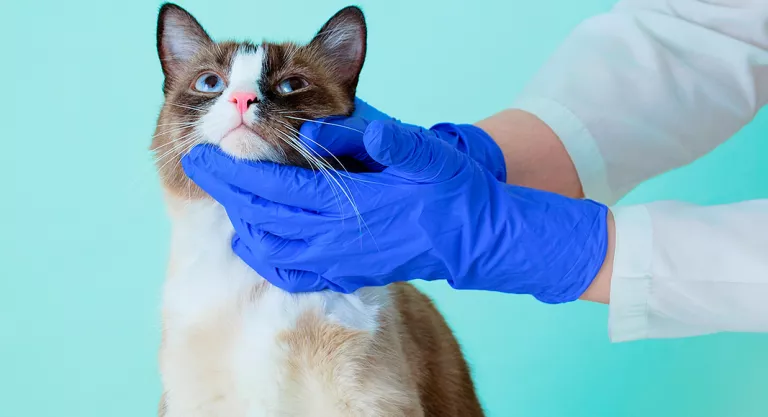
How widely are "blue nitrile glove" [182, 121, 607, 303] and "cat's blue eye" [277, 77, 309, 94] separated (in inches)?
6.9

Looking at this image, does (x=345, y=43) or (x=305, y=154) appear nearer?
(x=305, y=154)

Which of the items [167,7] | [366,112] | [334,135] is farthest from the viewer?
[366,112]

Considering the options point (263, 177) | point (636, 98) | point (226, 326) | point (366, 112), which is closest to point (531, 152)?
point (636, 98)

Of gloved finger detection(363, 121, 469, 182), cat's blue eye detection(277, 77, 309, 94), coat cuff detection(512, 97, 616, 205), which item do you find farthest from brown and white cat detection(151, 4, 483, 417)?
coat cuff detection(512, 97, 616, 205)

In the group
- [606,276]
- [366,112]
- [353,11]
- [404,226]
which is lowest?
[606,276]

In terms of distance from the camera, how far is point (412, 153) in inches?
62.0

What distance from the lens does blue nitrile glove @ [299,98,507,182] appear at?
5.25ft

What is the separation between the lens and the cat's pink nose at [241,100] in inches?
59.4

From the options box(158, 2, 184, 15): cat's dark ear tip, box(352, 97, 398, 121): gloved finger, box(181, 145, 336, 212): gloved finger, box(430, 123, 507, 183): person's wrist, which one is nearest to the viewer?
box(181, 145, 336, 212): gloved finger

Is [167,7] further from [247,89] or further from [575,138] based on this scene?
[575,138]

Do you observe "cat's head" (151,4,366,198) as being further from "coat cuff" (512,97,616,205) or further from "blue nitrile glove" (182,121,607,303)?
"coat cuff" (512,97,616,205)

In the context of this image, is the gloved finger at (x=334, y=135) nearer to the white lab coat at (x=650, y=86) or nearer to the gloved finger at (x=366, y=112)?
the gloved finger at (x=366, y=112)

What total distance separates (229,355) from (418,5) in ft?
6.51

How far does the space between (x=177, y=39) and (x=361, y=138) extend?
52cm
